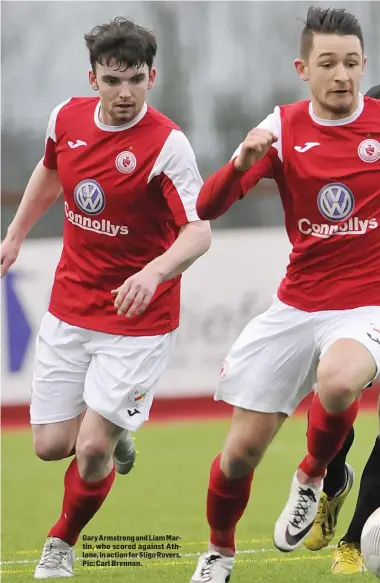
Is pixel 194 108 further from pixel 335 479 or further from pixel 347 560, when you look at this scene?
pixel 347 560

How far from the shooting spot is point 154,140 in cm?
541

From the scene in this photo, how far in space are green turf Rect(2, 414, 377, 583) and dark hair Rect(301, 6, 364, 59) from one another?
7.16 ft

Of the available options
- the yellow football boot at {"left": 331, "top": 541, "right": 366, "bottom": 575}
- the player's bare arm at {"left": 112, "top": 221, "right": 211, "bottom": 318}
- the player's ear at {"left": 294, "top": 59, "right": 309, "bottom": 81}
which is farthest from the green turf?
the player's ear at {"left": 294, "top": 59, "right": 309, "bottom": 81}

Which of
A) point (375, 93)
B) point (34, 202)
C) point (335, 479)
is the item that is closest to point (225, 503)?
point (335, 479)

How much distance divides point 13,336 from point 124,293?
6.48 meters

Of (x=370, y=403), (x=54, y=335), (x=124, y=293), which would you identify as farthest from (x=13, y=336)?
(x=124, y=293)

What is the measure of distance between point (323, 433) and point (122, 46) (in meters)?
1.81

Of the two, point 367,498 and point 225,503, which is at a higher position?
point 225,503

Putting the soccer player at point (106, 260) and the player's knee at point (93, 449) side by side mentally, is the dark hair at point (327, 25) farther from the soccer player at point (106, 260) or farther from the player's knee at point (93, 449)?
the player's knee at point (93, 449)

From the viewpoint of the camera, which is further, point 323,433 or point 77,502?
point 77,502

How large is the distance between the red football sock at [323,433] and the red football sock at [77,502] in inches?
36.4

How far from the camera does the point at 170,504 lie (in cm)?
797

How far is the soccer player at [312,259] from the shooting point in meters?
4.86

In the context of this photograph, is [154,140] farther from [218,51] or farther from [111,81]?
[218,51]
